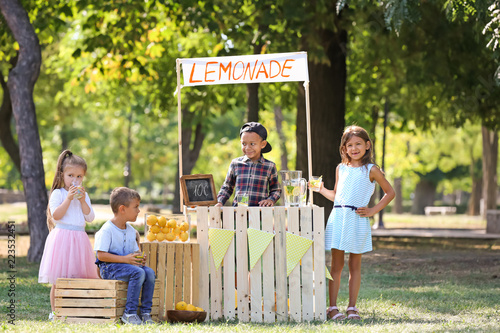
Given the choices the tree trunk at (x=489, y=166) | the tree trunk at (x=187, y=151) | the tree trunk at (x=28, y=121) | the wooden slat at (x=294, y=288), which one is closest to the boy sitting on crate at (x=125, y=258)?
the wooden slat at (x=294, y=288)

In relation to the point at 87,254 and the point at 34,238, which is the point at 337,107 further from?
the point at 87,254

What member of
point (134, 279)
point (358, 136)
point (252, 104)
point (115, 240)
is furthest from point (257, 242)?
point (252, 104)

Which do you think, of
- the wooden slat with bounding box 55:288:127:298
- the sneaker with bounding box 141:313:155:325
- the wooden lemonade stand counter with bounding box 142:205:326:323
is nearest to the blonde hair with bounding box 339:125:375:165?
the wooden lemonade stand counter with bounding box 142:205:326:323

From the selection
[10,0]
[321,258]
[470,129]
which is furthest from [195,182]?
[470,129]

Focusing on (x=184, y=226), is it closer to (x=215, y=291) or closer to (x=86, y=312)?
(x=215, y=291)

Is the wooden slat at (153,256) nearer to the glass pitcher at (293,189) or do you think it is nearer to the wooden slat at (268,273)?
the wooden slat at (268,273)

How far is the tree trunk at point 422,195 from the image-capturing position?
5309 centimetres

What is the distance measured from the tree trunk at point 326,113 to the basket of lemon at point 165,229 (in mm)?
7853

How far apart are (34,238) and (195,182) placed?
19.8 feet

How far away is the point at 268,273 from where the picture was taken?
679 centimetres

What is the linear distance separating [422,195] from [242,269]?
49.4 m

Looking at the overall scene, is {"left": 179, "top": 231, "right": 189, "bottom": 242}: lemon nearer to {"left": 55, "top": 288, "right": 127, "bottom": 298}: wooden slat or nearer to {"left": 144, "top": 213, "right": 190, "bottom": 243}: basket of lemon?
{"left": 144, "top": 213, "right": 190, "bottom": 243}: basket of lemon

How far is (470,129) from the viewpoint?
3622 centimetres

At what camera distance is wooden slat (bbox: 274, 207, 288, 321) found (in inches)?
267
